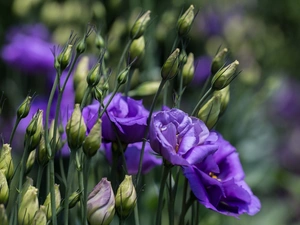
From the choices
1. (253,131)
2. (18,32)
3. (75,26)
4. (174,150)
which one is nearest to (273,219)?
(253,131)

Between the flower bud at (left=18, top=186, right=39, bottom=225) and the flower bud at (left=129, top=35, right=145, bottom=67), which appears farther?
the flower bud at (left=129, top=35, right=145, bottom=67)

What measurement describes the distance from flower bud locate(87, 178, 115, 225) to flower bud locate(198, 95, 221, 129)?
0.17 meters

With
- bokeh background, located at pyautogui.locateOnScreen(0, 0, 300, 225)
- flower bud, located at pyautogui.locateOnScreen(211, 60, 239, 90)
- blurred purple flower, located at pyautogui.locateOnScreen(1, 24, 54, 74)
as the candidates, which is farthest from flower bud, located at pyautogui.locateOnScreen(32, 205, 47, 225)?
blurred purple flower, located at pyautogui.locateOnScreen(1, 24, 54, 74)

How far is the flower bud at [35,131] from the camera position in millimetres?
751

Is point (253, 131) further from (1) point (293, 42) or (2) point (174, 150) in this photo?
(1) point (293, 42)

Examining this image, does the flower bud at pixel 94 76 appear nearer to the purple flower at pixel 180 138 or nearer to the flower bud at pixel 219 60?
the purple flower at pixel 180 138

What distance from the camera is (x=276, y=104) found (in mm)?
3520

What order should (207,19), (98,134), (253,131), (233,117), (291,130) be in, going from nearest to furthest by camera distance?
(98,134) < (233,117) < (253,131) < (207,19) < (291,130)

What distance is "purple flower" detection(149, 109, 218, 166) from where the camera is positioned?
75cm

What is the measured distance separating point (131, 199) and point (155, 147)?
73 mm

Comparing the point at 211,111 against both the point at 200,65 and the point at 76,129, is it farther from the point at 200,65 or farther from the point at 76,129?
the point at 200,65

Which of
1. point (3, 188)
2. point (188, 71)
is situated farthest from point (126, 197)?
point (188, 71)

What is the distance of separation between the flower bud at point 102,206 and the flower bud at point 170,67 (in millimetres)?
157

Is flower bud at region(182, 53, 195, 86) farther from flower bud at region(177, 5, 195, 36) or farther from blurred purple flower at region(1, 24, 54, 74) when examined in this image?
Answer: blurred purple flower at region(1, 24, 54, 74)
